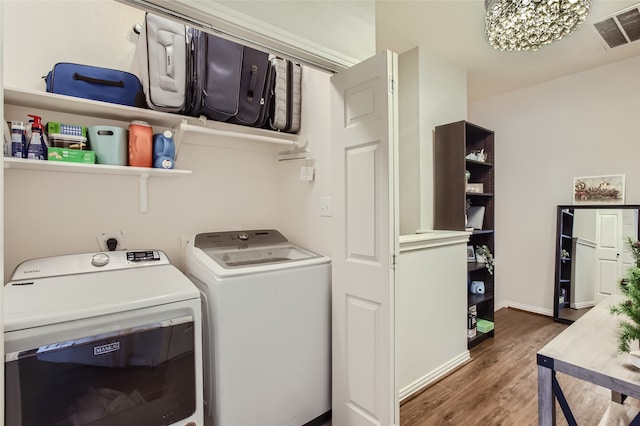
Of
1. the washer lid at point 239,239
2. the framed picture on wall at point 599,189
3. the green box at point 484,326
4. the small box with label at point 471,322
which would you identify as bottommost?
the green box at point 484,326

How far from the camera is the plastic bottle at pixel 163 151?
1819mm

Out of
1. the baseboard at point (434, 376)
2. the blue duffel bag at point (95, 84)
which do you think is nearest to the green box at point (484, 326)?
the baseboard at point (434, 376)

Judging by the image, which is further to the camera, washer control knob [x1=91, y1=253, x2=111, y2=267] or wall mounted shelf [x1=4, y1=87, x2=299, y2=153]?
washer control knob [x1=91, y1=253, x2=111, y2=267]

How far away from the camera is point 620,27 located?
2.47 m

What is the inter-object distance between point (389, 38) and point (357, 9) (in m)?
1.09

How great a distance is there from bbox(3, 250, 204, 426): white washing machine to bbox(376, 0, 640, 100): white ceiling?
2377 mm

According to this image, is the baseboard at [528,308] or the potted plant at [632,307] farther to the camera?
the baseboard at [528,308]

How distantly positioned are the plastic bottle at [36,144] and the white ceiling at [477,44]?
2188 mm

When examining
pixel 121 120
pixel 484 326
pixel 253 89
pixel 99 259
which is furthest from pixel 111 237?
pixel 484 326

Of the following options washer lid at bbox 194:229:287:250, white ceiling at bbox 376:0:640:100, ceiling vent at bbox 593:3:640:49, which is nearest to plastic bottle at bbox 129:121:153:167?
washer lid at bbox 194:229:287:250

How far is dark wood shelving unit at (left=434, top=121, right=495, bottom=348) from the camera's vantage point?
109 inches

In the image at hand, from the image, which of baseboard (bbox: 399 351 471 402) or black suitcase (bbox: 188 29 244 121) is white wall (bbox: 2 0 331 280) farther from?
baseboard (bbox: 399 351 471 402)

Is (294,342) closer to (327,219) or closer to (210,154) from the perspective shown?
(327,219)

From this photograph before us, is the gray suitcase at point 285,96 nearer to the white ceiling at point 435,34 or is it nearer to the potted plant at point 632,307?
the white ceiling at point 435,34
